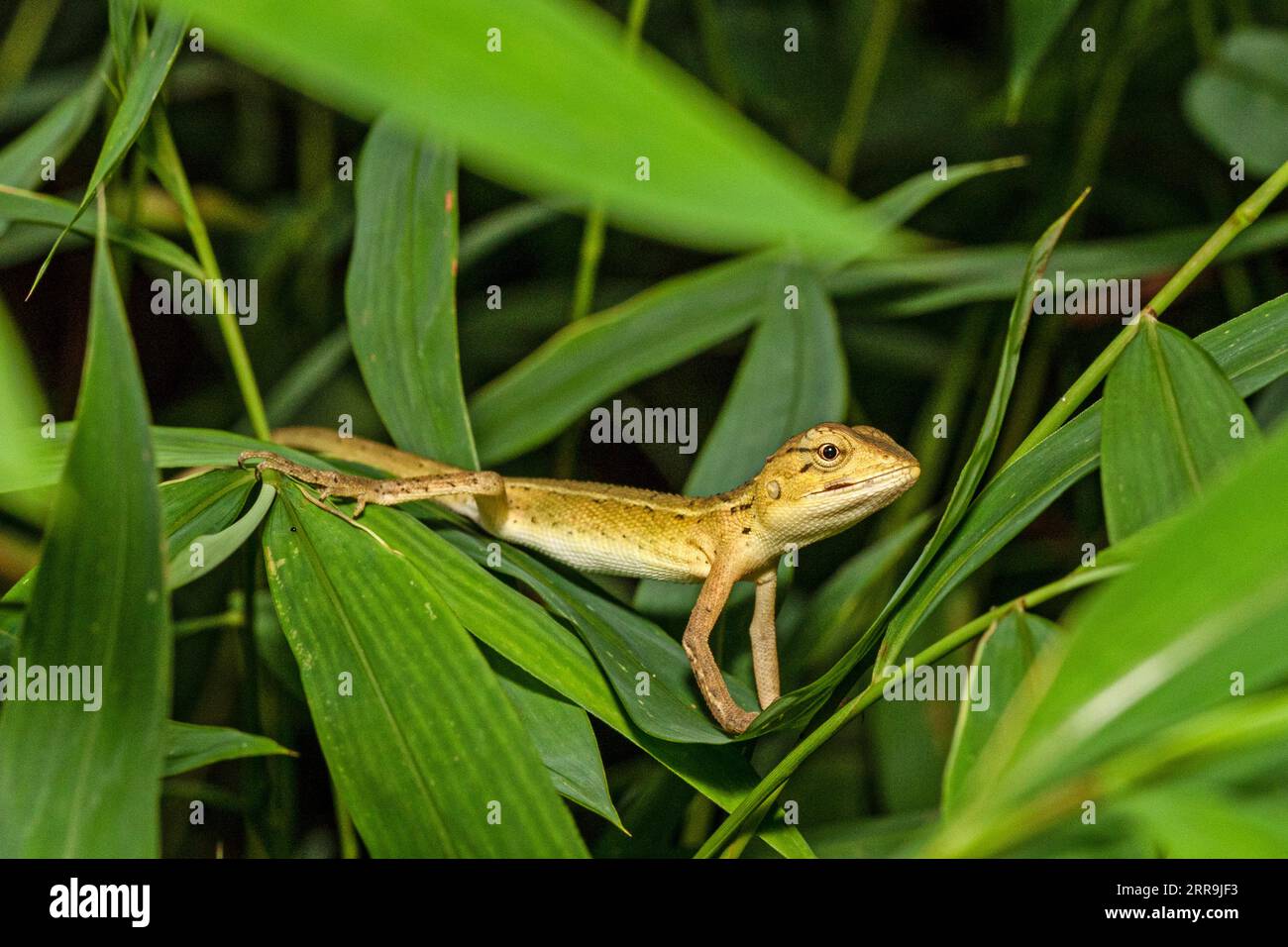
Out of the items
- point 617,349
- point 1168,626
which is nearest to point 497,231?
point 617,349

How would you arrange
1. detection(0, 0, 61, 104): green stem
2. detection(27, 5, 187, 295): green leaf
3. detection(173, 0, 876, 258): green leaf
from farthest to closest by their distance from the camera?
detection(0, 0, 61, 104): green stem < detection(27, 5, 187, 295): green leaf < detection(173, 0, 876, 258): green leaf

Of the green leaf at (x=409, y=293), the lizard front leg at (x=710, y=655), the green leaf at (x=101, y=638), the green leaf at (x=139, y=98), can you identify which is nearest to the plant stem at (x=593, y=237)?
the green leaf at (x=409, y=293)

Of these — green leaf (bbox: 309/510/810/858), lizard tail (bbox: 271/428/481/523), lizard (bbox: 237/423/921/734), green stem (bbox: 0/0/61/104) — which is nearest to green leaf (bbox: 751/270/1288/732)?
green leaf (bbox: 309/510/810/858)

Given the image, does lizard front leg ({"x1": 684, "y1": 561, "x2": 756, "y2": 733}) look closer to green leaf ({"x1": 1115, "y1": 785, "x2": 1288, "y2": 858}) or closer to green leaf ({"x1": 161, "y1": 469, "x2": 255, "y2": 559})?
green leaf ({"x1": 161, "y1": 469, "x2": 255, "y2": 559})

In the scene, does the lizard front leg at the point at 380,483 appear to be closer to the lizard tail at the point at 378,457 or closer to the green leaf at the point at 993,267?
the lizard tail at the point at 378,457

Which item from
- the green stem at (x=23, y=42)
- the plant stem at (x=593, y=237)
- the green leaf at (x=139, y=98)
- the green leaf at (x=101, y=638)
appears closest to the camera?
→ the green leaf at (x=101, y=638)

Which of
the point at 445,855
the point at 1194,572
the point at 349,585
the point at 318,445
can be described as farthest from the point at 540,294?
the point at 1194,572
